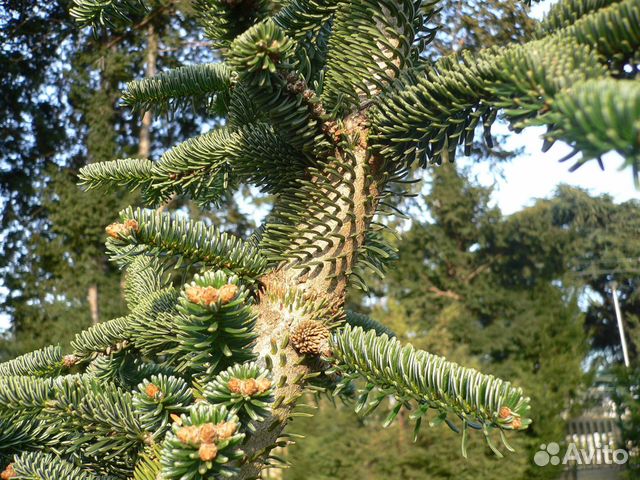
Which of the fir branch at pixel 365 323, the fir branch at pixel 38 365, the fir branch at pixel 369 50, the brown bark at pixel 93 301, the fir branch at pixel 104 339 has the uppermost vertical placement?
the brown bark at pixel 93 301

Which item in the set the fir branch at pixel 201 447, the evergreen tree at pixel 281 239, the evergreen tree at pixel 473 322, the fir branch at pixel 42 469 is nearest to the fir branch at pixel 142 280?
the evergreen tree at pixel 281 239

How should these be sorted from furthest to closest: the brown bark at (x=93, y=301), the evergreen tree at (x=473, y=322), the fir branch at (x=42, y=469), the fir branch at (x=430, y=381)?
the brown bark at (x=93, y=301) < the evergreen tree at (x=473, y=322) < the fir branch at (x=42, y=469) < the fir branch at (x=430, y=381)

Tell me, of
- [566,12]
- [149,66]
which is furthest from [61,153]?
[566,12]

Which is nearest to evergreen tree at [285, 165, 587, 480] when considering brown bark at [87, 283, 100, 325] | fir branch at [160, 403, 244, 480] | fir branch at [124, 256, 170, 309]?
brown bark at [87, 283, 100, 325]

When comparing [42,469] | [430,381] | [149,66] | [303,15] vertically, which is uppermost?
[149,66]

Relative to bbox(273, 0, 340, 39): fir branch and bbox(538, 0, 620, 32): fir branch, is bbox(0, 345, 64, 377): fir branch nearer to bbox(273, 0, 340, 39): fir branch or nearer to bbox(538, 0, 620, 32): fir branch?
bbox(273, 0, 340, 39): fir branch

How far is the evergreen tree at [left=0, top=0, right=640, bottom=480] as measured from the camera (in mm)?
750

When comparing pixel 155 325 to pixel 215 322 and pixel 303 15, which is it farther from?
pixel 303 15

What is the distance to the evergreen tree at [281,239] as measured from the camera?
2.46 ft

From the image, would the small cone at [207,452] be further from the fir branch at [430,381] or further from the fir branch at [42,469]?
the fir branch at [42,469]

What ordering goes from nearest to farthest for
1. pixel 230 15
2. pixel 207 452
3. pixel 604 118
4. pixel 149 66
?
pixel 604 118 < pixel 207 452 < pixel 230 15 < pixel 149 66

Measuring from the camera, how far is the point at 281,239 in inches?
44.3

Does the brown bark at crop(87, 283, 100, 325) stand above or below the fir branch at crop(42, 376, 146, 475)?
above

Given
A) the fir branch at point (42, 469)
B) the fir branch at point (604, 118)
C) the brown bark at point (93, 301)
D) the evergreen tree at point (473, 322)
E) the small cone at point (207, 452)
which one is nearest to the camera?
the fir branch at point (604, 118)
